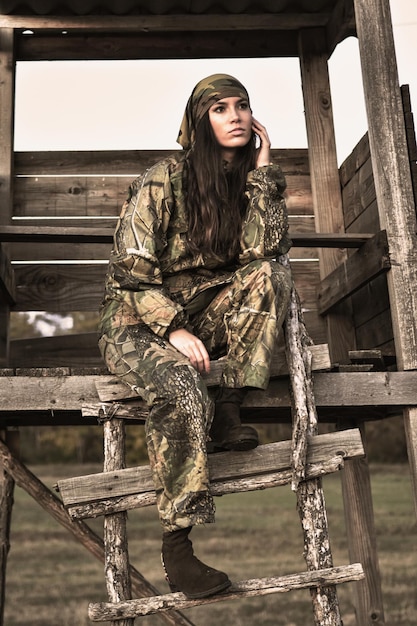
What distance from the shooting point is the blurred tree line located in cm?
3150

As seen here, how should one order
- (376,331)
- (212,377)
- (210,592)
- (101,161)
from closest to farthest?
(210,592), (212,377), (376,331), (101,161)

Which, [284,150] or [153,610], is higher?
[284,150]

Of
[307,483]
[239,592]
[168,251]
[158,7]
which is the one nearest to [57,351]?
[158,7]

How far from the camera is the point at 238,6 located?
20.7 feet

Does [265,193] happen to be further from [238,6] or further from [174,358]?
[238,6]

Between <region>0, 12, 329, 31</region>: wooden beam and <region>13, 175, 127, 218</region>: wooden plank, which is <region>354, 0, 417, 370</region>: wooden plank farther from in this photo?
<region>13, 175, 127, 218</region>: wooden plank

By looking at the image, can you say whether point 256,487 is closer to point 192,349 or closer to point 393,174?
point 192,349

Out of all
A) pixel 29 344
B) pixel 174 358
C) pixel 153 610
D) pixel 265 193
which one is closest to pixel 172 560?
pixel 153 610

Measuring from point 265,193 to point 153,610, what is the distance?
1.92m

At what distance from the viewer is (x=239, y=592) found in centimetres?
340

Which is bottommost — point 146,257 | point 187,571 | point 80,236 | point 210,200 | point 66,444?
point 187,571

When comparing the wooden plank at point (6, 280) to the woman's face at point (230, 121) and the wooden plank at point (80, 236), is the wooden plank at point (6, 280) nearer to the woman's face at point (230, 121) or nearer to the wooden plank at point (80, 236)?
the wooden plank at point (80, 236)

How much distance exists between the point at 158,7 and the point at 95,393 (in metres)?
3.31

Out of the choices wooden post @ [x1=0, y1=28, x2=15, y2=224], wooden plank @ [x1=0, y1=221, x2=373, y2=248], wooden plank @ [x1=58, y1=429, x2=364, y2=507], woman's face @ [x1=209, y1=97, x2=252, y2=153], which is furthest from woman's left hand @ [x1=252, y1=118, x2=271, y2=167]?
wooden post @ [x1=0, y1=28, x2=15, y2=224]
